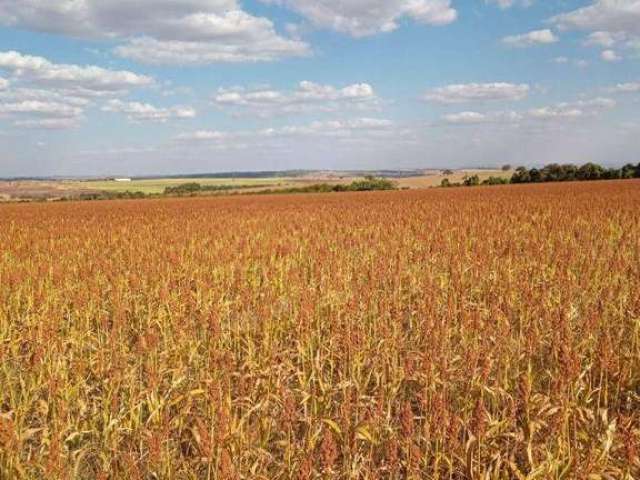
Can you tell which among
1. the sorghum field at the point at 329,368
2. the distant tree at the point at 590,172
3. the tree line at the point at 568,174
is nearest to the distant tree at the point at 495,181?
the tree line at the point at 568,174

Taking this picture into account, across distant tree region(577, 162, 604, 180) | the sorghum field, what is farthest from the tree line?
the sorghum field

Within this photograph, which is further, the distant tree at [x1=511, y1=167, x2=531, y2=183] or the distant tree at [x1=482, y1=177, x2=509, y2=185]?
the distant tree at [x1=482, y1=177, x2=509, y2=185]

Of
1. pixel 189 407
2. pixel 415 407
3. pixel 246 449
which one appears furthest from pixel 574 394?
pixel 189 407

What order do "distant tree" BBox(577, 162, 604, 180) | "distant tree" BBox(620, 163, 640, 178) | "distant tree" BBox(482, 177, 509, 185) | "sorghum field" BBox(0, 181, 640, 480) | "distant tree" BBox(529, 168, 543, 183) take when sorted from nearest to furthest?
"sorghum field" BBox(0, 181, 640, 480) < "distant tree" BBox(620, 163, 640, 178) < "distant tree" BBox(577, 162, 604, 180) < "distant tree" BBox(529, 168, 543, 183) < "distant tree" BBox(482, 177, 509, 185)

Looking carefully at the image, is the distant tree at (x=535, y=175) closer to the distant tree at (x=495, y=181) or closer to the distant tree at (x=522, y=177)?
the distant tree at (x=522, y=177)

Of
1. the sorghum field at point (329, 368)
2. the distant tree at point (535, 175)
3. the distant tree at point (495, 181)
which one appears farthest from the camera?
the distant tree at point (495, 181)

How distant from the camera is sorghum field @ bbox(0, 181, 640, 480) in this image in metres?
3.20

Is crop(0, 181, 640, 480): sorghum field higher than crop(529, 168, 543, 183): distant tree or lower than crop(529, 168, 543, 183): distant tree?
lower

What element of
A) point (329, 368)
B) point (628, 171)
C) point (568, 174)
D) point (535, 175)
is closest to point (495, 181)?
point (535, 175)

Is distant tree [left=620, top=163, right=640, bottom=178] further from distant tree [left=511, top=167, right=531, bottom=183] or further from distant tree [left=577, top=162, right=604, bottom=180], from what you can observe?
distant tree [left=511, top=167, right=531, bottom=183]

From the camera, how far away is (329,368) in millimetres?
4980

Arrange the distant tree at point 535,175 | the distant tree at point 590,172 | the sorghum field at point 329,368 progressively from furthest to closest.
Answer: the distant tree at point 535,175
the distant tree at point 590,172
the sorghum field at point 329,368

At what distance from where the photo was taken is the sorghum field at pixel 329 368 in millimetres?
3203

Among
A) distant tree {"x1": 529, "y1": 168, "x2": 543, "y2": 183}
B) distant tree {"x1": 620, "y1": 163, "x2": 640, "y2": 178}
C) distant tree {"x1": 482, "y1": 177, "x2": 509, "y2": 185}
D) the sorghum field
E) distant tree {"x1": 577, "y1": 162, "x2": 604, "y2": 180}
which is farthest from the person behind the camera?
distant tree {"x1": 482, "y1": 177, "x2": 509, "y2": 185}
